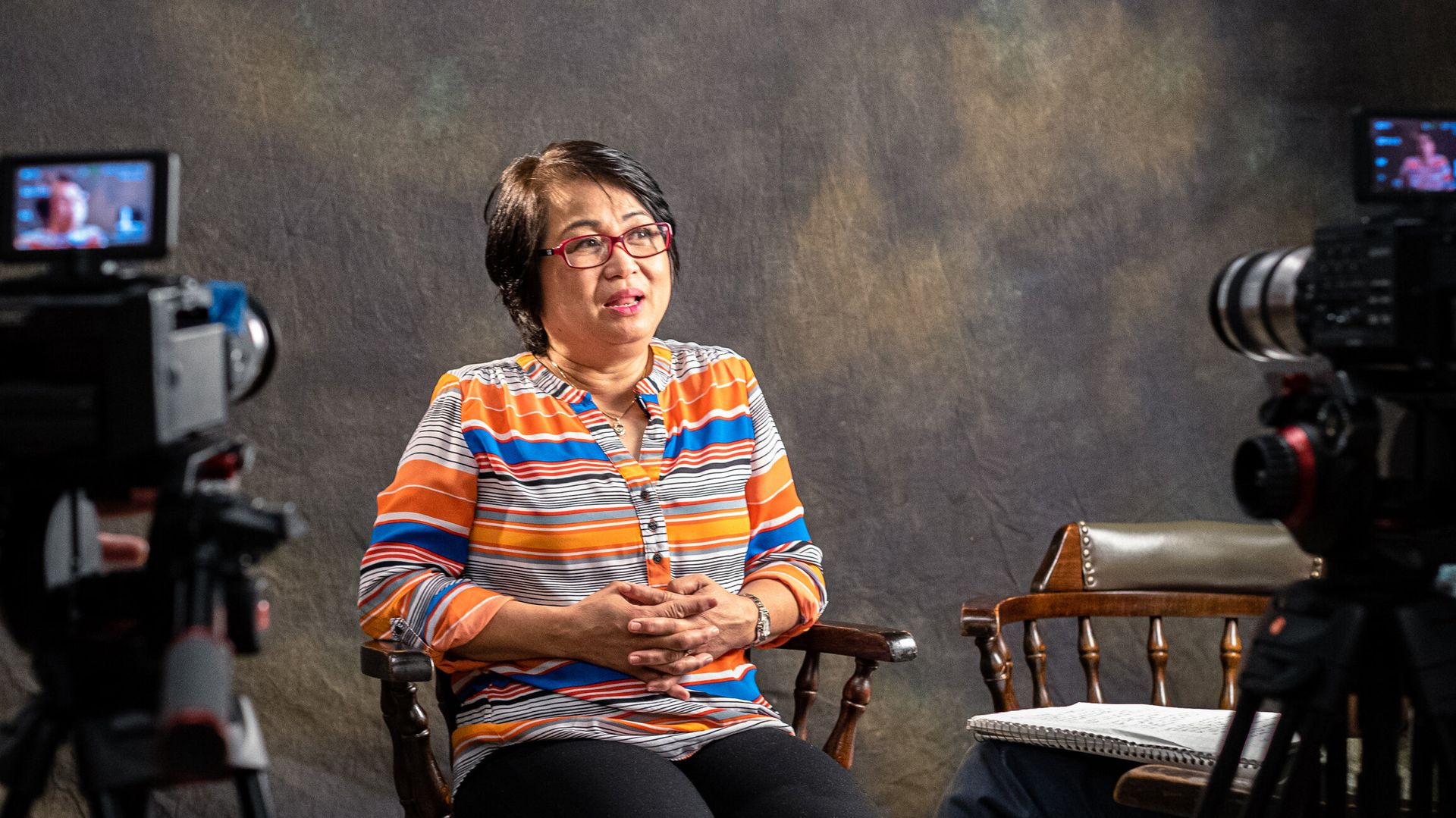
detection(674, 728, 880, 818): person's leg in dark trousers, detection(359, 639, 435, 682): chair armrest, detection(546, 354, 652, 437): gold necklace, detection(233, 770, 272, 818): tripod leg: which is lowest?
detection(674, 728, 880, 818): person's leg in dark trousers

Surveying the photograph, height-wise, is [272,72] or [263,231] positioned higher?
[272,72]

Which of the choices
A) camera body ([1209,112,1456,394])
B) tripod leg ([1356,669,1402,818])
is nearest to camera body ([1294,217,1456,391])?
camera body ([1209,112,1456,394])

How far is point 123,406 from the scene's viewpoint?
1.04 m

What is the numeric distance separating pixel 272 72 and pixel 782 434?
1.36m

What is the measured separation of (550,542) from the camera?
2.01 m

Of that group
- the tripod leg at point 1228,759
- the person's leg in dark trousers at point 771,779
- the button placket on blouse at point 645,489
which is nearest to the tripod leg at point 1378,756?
the tripod leg at point 1228,759

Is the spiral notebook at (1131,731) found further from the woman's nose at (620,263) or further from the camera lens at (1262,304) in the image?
the woman's nose at (620,263)

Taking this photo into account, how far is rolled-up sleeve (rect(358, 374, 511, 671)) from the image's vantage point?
1.94 metres

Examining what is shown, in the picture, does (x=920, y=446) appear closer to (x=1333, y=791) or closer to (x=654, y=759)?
(x=654, y=759)

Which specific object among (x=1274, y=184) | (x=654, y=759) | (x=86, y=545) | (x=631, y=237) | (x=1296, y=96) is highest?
(x=1296, y=96)

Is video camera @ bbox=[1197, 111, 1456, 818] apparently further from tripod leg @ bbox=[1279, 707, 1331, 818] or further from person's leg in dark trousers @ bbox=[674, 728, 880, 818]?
person's leg in dark trousers @ bbox=[674, 728, 880, 818]

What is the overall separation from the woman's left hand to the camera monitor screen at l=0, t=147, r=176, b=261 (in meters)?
0.93

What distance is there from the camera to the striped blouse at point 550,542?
1.95 metres

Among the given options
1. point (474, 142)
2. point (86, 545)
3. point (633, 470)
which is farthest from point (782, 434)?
point (86, 545)
